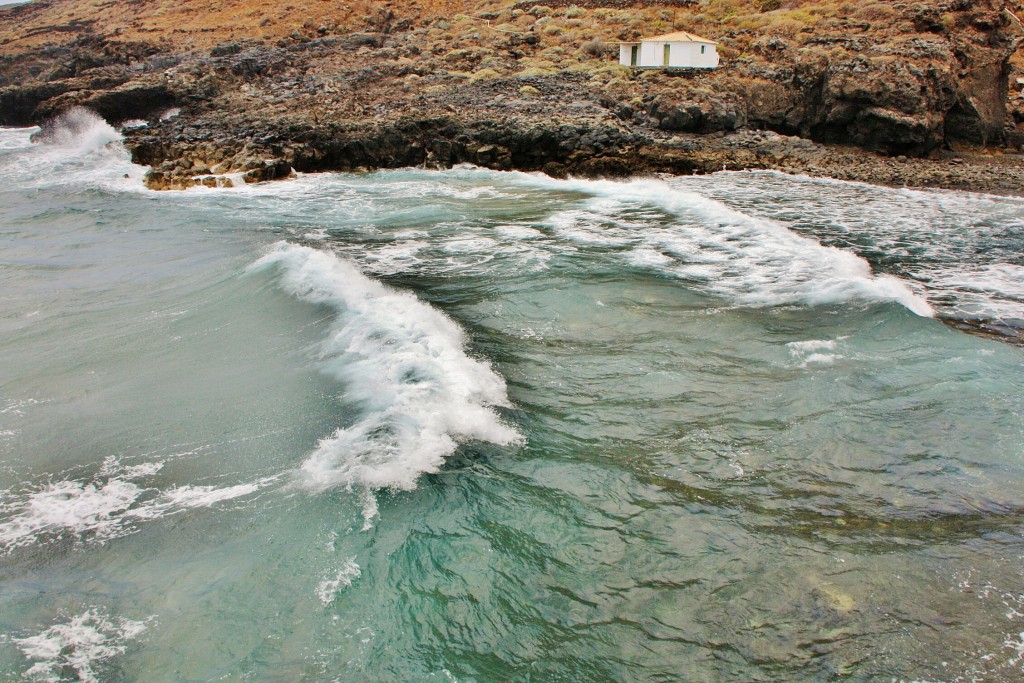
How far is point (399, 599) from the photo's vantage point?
4875 mm

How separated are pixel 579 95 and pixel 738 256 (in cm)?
1930

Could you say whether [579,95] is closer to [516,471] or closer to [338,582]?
[516,471]

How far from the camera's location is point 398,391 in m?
7.70

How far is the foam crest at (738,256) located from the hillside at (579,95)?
7134 mm

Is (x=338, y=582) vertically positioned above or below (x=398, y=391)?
below

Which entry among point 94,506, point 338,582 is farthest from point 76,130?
point 338,582

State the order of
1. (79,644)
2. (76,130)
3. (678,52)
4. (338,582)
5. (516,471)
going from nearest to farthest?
1. (79,644)
2. (338,582)
3. (516,471)
4. (678,52)
5. (76,130)

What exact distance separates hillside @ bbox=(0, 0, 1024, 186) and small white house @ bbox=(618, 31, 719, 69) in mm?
1027

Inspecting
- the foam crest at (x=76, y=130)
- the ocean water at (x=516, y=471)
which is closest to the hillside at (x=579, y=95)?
the foam crest at (x=76, y=130)

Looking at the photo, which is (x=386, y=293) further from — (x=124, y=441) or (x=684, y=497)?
(x=684, y=497)

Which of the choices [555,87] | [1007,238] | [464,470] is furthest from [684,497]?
[555,87]

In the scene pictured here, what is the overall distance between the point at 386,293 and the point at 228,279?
11.6ft

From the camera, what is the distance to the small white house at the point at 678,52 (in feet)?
106

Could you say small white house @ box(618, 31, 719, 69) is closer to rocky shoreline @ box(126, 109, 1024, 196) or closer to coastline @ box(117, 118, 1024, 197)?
coastline @ box(117, 118, 1024, 197)
